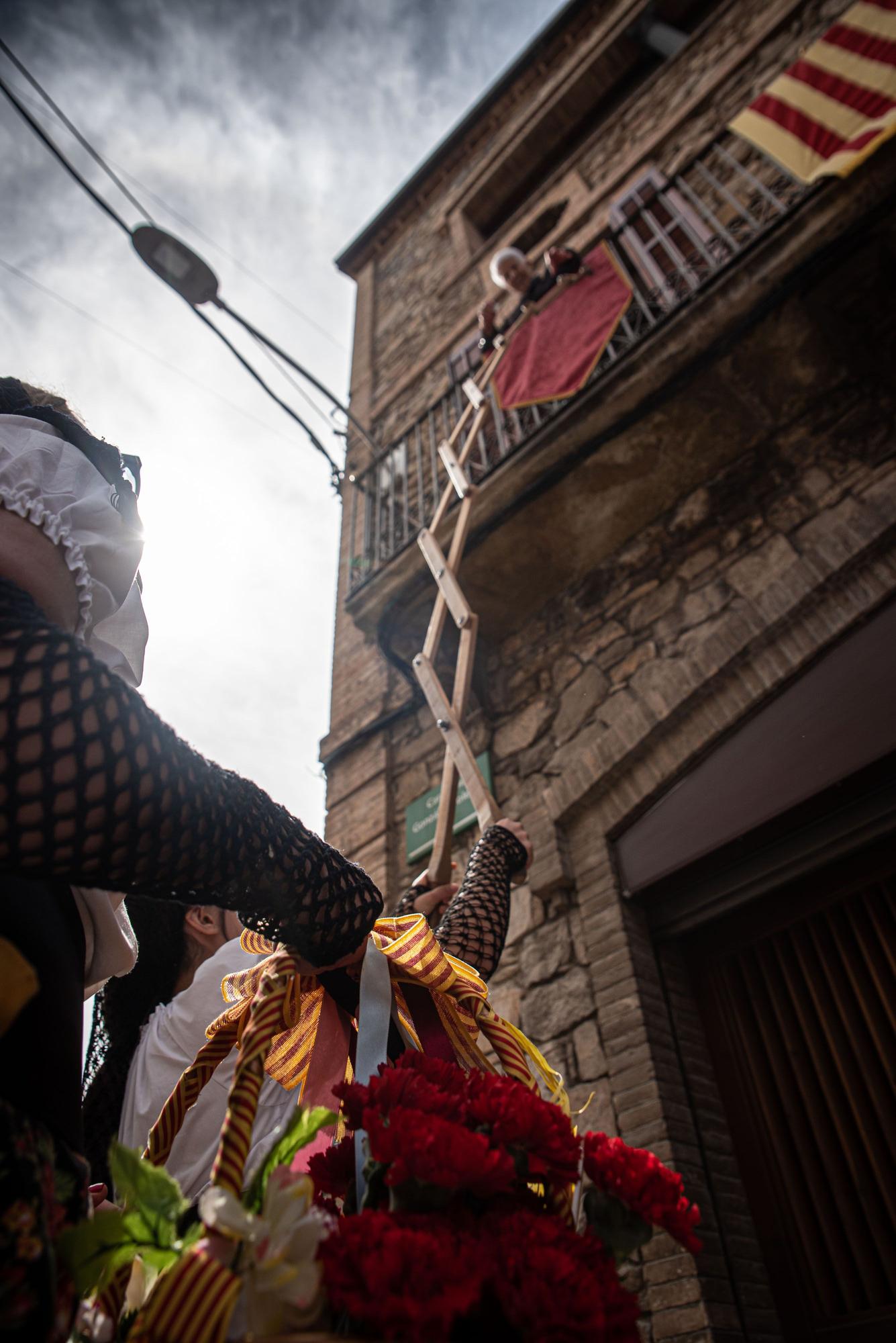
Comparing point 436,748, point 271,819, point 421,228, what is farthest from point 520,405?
point 421,228

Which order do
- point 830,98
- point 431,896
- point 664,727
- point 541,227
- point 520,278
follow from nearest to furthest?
point 431,896, point 664,727, point 830,98, point 520,278, point 541,227

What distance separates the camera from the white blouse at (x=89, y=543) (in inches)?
37.7

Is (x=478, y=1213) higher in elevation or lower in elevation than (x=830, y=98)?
lower

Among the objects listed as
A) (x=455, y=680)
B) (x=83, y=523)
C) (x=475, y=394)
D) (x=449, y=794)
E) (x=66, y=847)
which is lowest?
(x=66, y=847)

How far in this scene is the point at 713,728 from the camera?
3.18m

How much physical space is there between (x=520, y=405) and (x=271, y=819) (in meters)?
3.99

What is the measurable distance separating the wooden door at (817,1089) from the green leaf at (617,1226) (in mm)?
1903

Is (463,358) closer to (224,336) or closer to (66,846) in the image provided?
(224,336)

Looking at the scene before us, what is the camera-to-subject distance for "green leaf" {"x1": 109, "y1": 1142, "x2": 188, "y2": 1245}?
741 millimetres

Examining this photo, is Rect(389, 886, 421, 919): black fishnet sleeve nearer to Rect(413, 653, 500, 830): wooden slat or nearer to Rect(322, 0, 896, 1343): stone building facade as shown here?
Rect(413, 653, 500, 830): wooden slat

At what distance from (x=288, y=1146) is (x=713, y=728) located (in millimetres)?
2676

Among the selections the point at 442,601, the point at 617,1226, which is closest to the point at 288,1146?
the point at 617,1226

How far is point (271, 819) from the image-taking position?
0.94 m

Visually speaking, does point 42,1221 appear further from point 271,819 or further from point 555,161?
point 555,161
